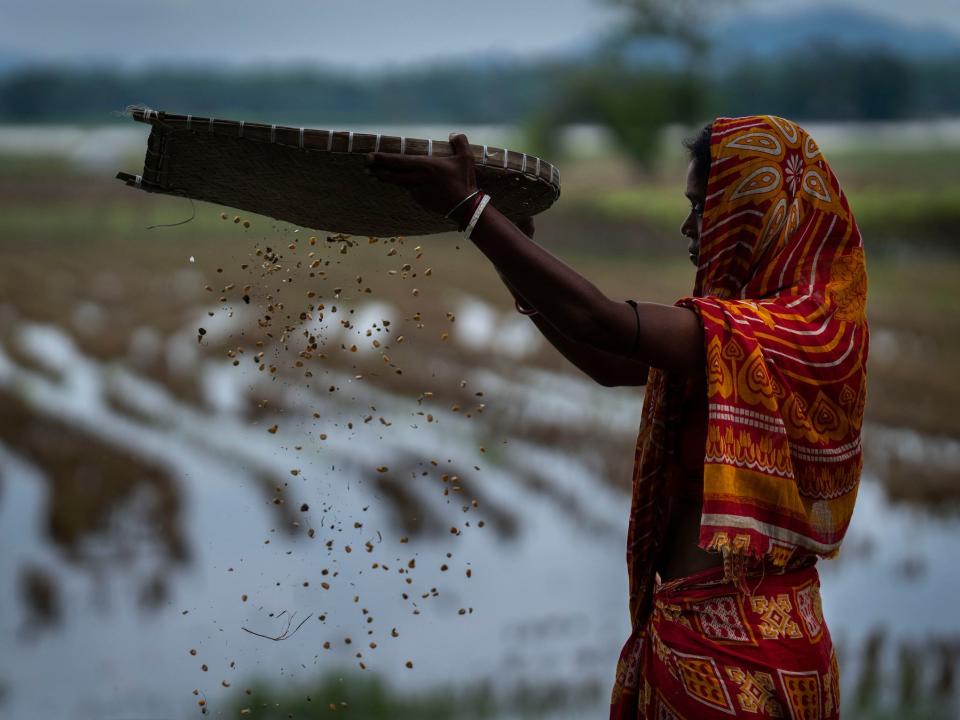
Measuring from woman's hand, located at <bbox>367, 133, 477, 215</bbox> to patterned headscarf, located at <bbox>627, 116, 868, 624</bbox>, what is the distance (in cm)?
40

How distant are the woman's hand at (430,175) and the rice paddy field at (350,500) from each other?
46 centimetres

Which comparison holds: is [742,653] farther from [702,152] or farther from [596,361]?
[702,152]

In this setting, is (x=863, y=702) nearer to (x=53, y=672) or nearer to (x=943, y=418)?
(x=53, y=672)

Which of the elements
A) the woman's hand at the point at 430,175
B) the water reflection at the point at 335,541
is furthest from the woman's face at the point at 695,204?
the water reflection at the point at 335,541

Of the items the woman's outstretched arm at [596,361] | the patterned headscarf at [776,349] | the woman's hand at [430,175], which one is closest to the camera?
the woman's hand at [430,175]

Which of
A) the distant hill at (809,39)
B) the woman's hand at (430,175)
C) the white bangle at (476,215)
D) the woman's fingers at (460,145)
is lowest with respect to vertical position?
the white bangle at (476,215)

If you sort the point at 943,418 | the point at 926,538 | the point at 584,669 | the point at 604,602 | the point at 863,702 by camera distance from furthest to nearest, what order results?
the point at 943,418 → the point at 926,538 → the point at 604,602 → the point at 584,669 → the point at 863,702

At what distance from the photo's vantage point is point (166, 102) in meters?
17.2

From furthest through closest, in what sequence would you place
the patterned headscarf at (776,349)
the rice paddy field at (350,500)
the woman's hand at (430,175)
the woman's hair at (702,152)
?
1. the rice paddy field at (350,500)
2. the woman's hair at (702,152)
3. the patterned headscarf at (776,349)
4. the woman's hand at (430,175)

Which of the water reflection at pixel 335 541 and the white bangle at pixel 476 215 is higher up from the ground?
the white bangle at pixel 476 215

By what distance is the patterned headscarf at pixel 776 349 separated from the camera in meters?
1.70

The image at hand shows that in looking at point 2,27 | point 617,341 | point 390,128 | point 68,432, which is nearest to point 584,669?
point 617,341

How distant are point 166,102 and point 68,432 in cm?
1133

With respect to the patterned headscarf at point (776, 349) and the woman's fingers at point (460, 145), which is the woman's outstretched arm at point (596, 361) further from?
the woman's fingers at point (460, 145)
